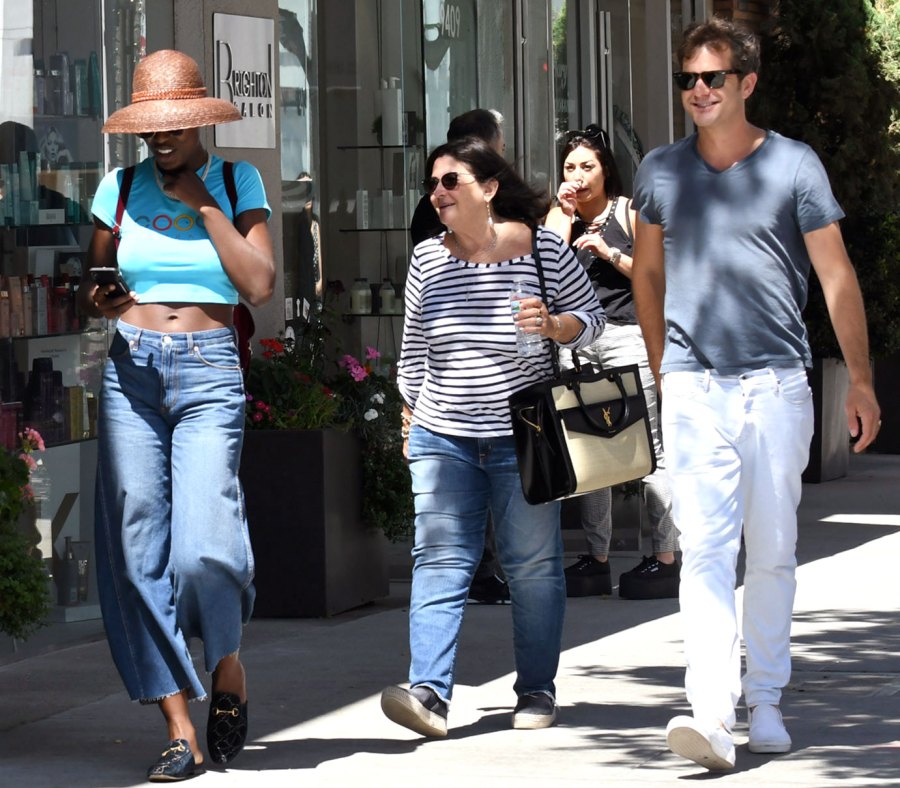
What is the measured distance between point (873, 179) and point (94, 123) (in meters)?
8.53

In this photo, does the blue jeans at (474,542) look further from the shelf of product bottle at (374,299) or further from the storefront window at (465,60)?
the storefront window at (465,60)

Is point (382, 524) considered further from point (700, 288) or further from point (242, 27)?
point (700, 288)

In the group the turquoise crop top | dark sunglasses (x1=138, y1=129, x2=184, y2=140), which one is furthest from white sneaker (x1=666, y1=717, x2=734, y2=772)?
dark sunglasses (x1=138, y1=129, x2=184, y2=140)

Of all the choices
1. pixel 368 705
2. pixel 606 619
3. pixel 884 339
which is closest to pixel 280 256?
pixel 606 619

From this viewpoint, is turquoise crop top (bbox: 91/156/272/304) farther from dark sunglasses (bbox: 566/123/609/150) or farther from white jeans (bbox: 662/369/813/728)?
dark sunglasses (bbox: 566/123/609/150)

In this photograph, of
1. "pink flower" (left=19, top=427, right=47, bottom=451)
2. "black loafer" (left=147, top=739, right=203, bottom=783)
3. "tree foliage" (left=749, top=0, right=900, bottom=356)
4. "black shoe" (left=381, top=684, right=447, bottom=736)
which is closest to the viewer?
"black loafer" (left=147, top=739, right=203, bottom=783)

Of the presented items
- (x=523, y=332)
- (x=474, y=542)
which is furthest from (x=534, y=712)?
(x=523, y=332)

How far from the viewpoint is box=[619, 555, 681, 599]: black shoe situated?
9.02 m

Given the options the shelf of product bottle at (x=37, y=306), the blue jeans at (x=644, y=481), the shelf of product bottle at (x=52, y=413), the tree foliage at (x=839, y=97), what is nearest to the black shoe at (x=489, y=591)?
the blue jeans at (x=644, y=481)

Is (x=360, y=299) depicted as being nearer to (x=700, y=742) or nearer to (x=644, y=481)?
(x=644, y=481)

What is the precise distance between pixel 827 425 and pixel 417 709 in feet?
29.7

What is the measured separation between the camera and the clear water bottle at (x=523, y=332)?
612cm

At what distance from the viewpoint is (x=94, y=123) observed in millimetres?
8594

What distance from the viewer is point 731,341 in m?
5.73
